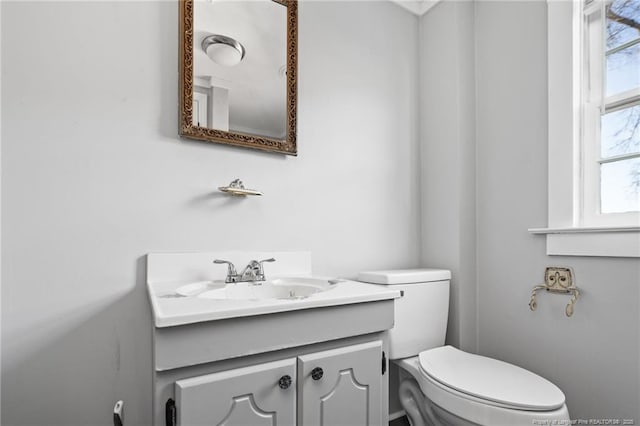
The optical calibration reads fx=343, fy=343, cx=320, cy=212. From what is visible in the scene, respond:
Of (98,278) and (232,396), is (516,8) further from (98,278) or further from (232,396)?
(98,278)

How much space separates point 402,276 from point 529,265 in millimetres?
580

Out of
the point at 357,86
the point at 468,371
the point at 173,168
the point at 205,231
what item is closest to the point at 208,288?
the point at 205,231

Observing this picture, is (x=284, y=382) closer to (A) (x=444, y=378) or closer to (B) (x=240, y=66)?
(A) (x=444, y=378)

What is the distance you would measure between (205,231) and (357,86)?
1027 mm

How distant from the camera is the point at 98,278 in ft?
3.69

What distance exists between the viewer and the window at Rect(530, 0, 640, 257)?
1.31 m

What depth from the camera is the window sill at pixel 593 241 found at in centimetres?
121

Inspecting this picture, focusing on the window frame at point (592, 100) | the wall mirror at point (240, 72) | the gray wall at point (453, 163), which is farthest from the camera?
the gray wall at point (453, 163)

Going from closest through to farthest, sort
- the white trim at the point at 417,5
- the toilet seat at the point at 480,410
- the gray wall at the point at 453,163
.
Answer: the toilet seat at the point at 480,410, the gray wall at the point at 453,163, the white trim at the point at 417,5

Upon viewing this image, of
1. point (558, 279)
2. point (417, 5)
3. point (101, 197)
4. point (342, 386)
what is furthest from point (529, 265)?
point (101, 197)

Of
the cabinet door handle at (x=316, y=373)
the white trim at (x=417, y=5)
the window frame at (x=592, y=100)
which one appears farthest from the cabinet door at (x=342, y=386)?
the white trim at (x=417, y=5)

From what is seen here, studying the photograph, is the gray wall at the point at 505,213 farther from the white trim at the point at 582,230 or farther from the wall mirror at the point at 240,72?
the wall mirror at the point at 240,72

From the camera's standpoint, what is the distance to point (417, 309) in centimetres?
156

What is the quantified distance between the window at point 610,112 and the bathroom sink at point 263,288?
1.13 m
